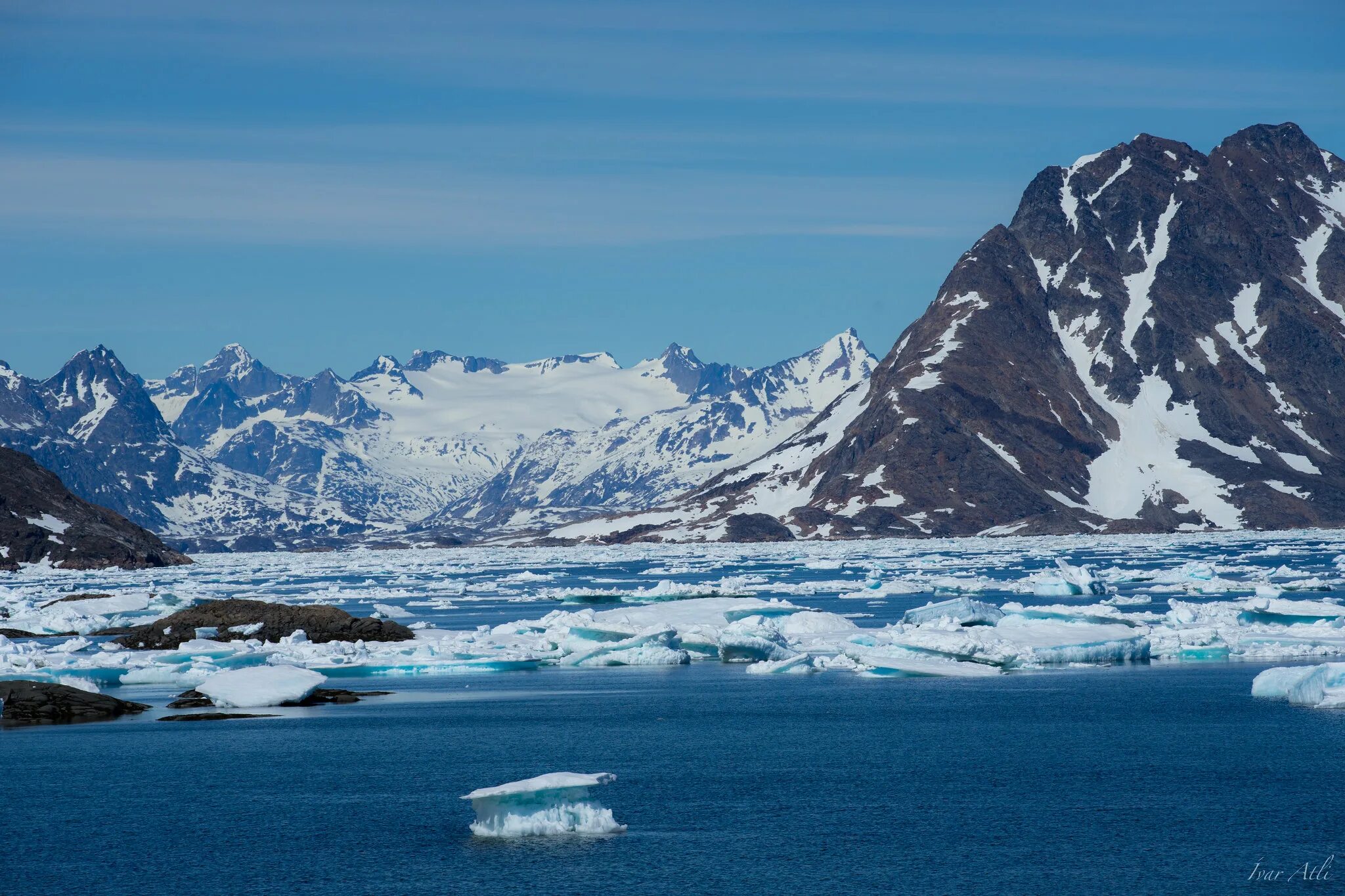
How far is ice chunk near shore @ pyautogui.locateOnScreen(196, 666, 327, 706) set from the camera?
57.7 metres

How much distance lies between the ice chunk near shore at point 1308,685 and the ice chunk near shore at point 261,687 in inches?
1368

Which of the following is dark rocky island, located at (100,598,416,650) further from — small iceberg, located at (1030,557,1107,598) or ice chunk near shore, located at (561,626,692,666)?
small iceberg, located at (1030,557,1107,598)

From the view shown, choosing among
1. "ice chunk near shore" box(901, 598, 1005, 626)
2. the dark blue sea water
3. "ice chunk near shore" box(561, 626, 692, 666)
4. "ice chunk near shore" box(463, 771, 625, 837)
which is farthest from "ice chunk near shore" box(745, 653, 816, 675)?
"ice chunk near shore" box(463, 771, 625, 837)

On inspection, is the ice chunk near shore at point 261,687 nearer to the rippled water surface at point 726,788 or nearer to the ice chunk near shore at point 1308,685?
the rippled water surface at point 726,788

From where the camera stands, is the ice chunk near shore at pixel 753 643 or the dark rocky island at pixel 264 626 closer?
the ice chunk near shore at pixel 753 643

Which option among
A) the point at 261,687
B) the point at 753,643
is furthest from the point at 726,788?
the point at 753,643

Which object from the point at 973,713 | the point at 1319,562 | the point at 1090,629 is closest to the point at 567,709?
the point at 973,713

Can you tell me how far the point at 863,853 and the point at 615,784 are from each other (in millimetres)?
9735

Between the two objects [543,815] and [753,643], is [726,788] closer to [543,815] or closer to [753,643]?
[543,815]

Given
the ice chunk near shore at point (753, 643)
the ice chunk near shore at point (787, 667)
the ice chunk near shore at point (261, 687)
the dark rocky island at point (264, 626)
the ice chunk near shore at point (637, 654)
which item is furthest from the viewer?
the dark rocky island at point (264, 626)

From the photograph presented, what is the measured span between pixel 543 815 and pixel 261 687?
85.3 feet

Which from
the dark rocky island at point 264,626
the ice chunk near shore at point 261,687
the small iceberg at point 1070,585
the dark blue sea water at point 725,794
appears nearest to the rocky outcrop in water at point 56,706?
the dark blue sea water at point 725,794

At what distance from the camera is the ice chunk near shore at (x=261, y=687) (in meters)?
57.7

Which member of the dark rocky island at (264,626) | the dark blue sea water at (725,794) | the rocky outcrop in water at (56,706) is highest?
the dark rocky island at (264,626)
